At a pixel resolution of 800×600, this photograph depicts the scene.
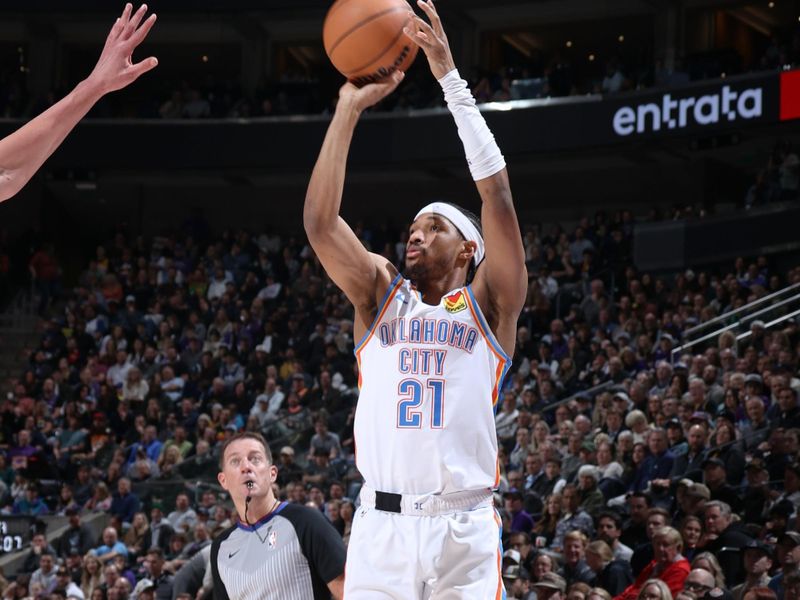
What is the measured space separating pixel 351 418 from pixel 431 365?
11091 mm

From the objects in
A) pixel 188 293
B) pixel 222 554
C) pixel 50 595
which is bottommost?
pixel 50 595

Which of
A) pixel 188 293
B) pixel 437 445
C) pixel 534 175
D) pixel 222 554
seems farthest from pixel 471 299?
pixel 534 175

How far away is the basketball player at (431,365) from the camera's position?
4172 millimetres

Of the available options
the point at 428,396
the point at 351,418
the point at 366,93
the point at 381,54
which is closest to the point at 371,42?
the point at 381,54

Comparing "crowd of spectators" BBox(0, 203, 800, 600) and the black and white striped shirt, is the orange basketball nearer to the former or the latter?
the black and white striped shirt

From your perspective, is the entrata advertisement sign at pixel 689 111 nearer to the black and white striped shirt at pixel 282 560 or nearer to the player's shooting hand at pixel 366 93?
the player's shooting hand at pixel 366 93

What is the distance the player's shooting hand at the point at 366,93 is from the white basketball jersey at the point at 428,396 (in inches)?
28.0

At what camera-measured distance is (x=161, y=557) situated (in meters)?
13.0

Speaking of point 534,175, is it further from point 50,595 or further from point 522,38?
point 50,595

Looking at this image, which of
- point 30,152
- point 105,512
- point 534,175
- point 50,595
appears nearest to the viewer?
Answer: point 30,152

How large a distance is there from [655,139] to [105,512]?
1000 cm

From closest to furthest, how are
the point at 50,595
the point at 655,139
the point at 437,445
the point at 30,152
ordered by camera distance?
the point at 30,152
the point at 437,445
the point at 50,595
the point at 655,139

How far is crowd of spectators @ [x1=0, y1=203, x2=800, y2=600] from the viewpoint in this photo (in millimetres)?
9406

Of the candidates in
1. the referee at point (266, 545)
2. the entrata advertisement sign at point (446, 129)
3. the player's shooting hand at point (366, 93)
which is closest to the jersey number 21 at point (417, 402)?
the referee at point (266, 545)
